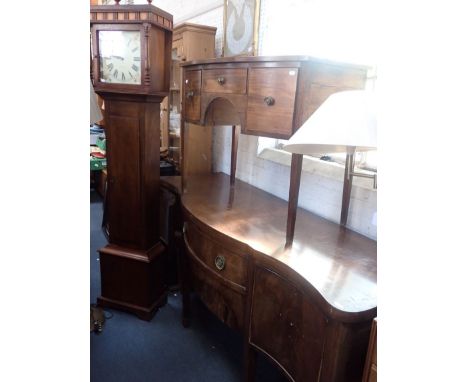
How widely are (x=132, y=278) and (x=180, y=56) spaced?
1.63 metres

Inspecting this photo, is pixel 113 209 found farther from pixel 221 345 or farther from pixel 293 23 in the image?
pixel 293 23

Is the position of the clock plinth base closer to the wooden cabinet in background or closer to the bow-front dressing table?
the bow-front dressing table

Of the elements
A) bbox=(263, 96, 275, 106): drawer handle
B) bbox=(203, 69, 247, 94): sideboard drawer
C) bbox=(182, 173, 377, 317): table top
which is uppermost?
bbox=(203, 69, 247, 94): sideboard drawer

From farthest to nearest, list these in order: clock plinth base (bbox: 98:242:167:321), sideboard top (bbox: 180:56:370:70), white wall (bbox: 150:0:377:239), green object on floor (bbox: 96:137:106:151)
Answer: green object on floor (bbox: 96:137:106:151)
clock plinth base (bbox: 98:242:167:321)
white wall (bbox: 150:0:377:239)
sideboard top (bbox: 180:56:370:70)

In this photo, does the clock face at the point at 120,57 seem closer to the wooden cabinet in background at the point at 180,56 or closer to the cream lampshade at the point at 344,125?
the wooden cabinet in background at the point at 180,56

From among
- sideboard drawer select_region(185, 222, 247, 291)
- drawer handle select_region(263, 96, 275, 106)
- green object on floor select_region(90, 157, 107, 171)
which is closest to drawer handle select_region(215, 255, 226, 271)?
sideboard drawer select_region(185, 222, 247, 291)

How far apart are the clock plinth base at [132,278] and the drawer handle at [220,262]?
742mm

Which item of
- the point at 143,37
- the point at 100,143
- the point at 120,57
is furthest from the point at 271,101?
the point at 100,143

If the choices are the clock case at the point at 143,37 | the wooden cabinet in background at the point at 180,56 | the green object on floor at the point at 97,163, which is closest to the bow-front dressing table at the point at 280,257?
the clock case at the point at 143,37

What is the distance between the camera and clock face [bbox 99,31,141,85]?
5.90 feet
